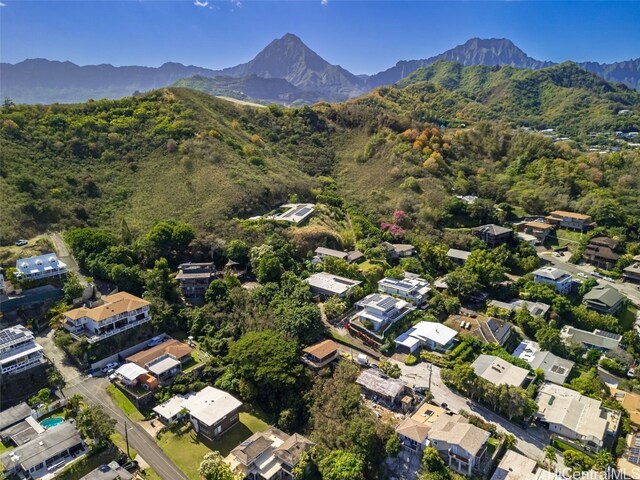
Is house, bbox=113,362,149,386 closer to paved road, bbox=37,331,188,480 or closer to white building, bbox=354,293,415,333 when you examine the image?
paved road, bbox=37,331,188,480

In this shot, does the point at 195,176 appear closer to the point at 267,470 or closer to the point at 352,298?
the point at 352,298

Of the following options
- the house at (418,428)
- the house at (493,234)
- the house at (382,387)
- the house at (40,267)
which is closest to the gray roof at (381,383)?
the house at (382,387)

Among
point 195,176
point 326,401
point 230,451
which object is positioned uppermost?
point 195,176

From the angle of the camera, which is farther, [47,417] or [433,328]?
[433,328]

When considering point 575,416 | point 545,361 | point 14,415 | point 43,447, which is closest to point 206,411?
point 43,447

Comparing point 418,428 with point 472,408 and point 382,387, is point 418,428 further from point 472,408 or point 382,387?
point 472,408

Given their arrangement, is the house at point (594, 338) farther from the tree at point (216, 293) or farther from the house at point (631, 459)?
the tree at point (216, 293)

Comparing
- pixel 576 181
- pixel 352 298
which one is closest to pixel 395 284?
pixel 352 298
